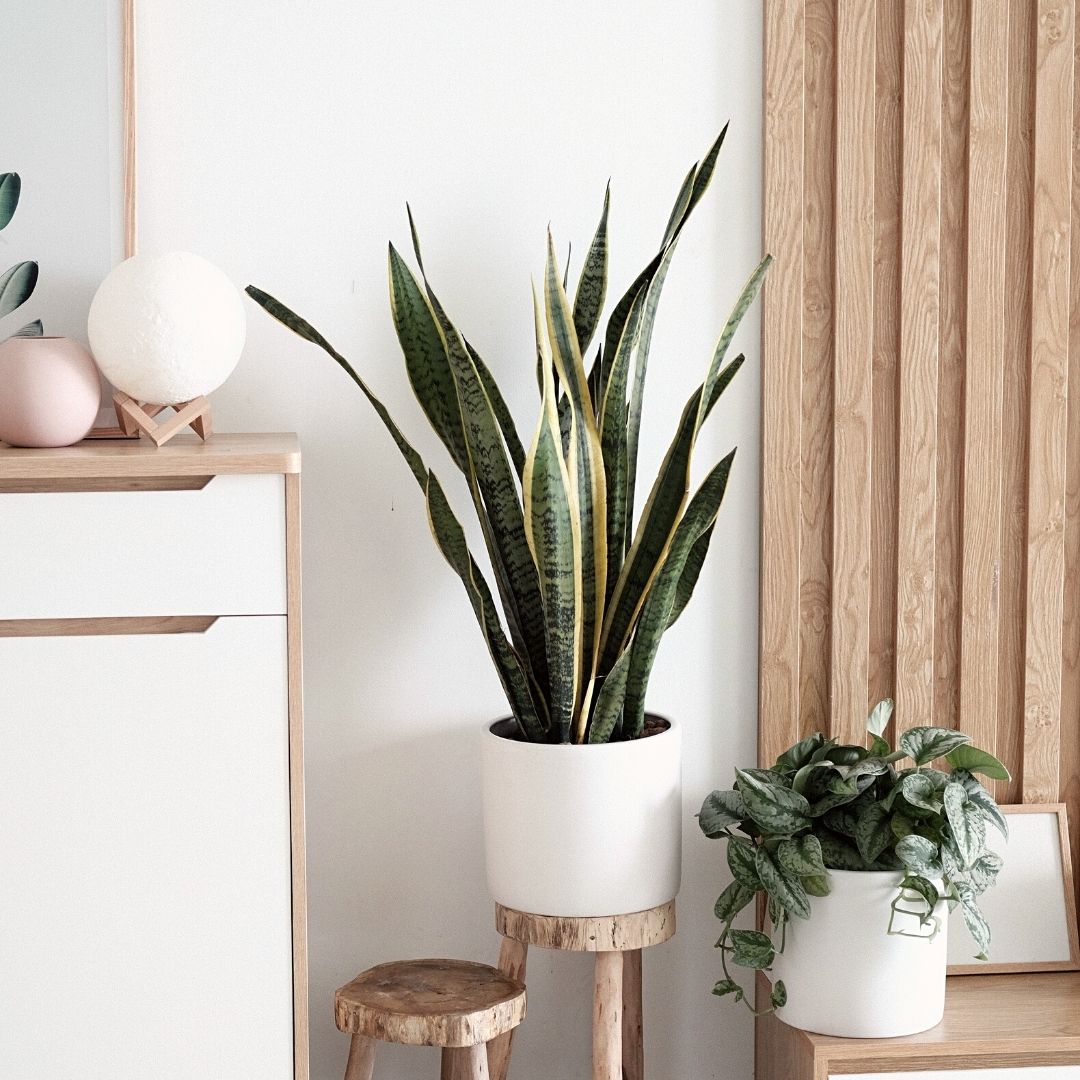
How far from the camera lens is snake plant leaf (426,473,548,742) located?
5.13 feet

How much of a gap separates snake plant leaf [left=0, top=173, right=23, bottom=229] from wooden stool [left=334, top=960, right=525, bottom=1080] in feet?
3.59

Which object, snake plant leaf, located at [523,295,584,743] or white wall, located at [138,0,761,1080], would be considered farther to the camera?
white wall, located at [138,0,761,1080]

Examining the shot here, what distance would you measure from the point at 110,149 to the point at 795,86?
37.8 inches

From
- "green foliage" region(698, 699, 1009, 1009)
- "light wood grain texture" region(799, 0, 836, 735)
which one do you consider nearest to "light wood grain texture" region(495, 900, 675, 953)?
"green foliage" region(698, 699, 1009, 1009)

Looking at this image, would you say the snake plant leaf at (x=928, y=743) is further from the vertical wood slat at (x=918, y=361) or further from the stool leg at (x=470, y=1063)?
the stool leg at (x=470, y=1063)

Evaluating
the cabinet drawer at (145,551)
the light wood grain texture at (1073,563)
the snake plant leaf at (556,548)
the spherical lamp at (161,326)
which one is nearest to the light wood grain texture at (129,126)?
the spherical lamp at (161,326)

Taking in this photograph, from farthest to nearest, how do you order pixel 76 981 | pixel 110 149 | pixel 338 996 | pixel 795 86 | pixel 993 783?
pixel 993 783
pixel 795 86
pixel 110 149
pixel 338 996
pixel 76 981

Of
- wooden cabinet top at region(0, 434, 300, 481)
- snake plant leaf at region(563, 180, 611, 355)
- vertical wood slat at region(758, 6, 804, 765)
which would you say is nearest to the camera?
wooden cabinet top at region(0, 434, 300, 481)

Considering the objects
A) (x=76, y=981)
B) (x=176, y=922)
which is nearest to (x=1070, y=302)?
(x=176, y=922)

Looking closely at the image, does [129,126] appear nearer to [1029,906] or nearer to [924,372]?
[924,372]

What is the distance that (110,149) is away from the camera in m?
1.63

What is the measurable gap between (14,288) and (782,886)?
127cm

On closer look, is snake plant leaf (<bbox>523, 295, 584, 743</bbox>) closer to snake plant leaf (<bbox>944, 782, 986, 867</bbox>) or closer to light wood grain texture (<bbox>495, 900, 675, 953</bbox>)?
light wood grain texture (<bbox>495, 900, 675, 953</bbox>)

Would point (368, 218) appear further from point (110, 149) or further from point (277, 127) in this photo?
point (110, 149)
